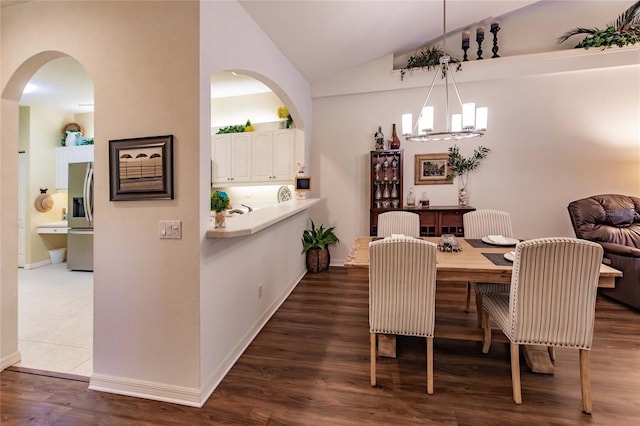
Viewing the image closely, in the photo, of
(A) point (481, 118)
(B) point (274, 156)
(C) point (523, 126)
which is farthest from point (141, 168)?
(C) point (523, 126)

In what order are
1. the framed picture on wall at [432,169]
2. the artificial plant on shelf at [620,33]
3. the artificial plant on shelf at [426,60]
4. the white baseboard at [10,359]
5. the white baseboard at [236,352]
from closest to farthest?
the white baseboard at [236,352]
the white baseboard at [10,359]
the artificial plant on shelf at [620,33]
the artificial plant on shelf at [426,60]
the framed picture on wall at [432,169]

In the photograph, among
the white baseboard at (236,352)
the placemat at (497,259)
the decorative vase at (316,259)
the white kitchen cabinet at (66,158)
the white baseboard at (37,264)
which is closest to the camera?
the white baseboard at (236,352)

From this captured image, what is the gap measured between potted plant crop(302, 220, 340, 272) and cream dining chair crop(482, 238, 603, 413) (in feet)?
10.6

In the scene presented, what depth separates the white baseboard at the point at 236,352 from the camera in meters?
2.06

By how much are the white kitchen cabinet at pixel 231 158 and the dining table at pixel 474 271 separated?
10.1 ft

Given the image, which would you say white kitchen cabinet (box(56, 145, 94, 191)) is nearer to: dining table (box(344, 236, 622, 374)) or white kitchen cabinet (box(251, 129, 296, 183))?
white kitchen cabinet (box(251, 129, 296, 183))

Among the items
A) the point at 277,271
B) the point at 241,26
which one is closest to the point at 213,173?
the point at 277,271

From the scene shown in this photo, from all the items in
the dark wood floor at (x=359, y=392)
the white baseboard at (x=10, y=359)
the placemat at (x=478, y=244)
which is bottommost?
the dark wood floor at (x=359, y=392)

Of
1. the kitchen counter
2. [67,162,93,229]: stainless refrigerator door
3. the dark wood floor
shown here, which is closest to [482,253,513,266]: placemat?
the dark wood floor

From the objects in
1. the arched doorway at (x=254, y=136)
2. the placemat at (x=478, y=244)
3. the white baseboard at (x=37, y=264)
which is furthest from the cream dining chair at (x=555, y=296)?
the white baseboard at (x=37, y=264)

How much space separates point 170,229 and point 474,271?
2.06m

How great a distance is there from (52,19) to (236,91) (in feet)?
10.6

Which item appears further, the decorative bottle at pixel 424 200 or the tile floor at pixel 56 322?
the decorative bottle at pixel 424 200

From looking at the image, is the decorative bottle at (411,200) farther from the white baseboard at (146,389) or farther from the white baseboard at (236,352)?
the white baseboard at (146,389)
